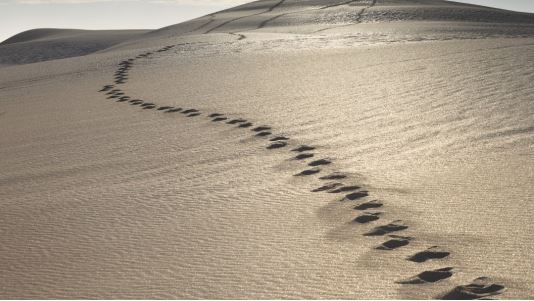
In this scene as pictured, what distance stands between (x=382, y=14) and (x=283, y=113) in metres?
19.2

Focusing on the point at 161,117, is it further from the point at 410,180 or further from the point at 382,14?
the point at 382,14

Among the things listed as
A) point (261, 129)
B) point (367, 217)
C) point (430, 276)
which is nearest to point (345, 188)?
point (367, 217)

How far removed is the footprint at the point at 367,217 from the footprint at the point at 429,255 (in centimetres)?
43

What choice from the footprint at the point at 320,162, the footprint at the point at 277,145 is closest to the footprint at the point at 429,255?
the footprint at the point at 320,162

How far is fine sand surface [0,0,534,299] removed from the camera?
2477mm

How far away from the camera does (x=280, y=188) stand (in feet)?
12.0

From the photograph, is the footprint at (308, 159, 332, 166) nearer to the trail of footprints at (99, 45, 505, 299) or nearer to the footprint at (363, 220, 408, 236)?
the trail of footprints at (99, 45, 505, 299)

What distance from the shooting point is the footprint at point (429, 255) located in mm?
2545

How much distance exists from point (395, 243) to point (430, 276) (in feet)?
1.16

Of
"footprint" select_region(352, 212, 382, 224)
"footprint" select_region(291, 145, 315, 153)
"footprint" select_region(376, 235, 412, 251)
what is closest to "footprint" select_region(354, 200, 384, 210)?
"footprint" select_region(352, 212, 382, 224)

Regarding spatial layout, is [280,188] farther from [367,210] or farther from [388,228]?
[388,228]

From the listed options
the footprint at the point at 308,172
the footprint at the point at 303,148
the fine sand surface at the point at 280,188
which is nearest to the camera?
the fine sand surface at the point at 280,188

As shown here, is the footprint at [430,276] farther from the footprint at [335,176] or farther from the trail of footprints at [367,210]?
the footprint at [335,176]

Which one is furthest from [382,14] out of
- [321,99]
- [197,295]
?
[197,295]
